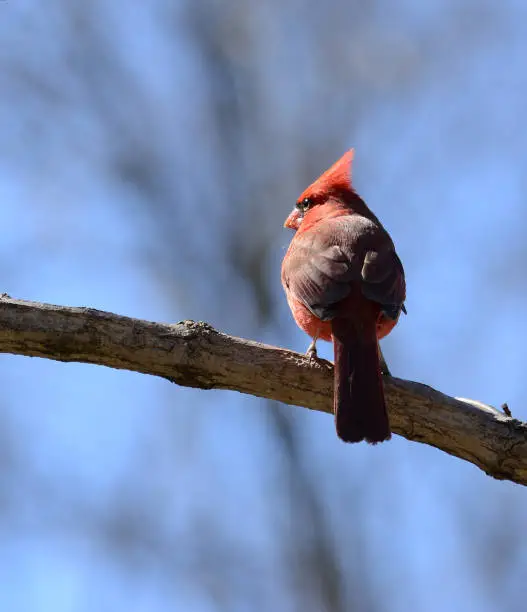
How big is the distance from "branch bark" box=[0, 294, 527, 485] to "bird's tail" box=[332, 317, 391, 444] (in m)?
0.11

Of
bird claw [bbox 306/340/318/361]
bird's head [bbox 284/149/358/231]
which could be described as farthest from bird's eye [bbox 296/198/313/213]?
bird claw [bbox 306/340/318/361]

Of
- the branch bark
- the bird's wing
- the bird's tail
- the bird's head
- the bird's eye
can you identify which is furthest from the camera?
the bird's eye

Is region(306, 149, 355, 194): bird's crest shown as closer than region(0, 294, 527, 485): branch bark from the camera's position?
No

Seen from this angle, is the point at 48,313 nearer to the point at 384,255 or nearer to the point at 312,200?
the point at 384,255

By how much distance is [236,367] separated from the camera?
3.45 meters

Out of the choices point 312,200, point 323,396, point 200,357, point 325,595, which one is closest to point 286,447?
point 325,595

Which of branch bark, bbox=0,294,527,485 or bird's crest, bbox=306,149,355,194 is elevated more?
bird's crest, bbox=306,149,355,194

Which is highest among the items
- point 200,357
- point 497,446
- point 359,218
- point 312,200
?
point 312,200

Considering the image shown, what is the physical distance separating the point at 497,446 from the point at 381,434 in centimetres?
49

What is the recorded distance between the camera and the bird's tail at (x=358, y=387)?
3465 mm

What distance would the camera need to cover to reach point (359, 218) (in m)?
4.89

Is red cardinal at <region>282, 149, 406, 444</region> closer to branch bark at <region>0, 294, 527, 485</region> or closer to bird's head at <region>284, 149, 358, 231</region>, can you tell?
branch bark at <region>0, 294, 527, 485</region>

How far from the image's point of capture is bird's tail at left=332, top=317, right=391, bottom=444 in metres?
3.46

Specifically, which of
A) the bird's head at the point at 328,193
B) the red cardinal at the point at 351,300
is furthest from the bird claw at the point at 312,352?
the bird's head at the point at 328,193
